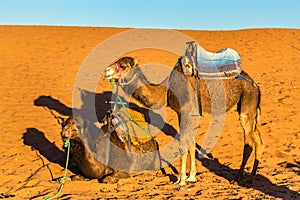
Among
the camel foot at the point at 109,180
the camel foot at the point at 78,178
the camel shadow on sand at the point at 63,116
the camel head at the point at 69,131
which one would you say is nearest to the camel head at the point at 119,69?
the camel shadow on sand at the point at 63,116

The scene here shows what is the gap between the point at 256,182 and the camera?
6535mm

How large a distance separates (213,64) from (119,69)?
156 cm

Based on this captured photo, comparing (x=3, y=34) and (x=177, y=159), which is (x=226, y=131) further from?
(x=3, y=34)

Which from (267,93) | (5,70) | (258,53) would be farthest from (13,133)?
(258,53)

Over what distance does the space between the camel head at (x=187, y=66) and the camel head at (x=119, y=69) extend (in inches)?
31.6

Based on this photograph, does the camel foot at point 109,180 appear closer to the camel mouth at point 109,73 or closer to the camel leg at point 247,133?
the camel mouth at point 109,73

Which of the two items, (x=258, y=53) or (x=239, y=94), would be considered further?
(x=258, y=53)

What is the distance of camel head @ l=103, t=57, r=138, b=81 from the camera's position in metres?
6.34

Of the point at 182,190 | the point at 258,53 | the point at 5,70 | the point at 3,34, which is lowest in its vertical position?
Answer: the point at 182,190

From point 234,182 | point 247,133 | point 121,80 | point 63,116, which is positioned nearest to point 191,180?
point 234,182

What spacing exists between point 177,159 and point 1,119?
513 centimetres

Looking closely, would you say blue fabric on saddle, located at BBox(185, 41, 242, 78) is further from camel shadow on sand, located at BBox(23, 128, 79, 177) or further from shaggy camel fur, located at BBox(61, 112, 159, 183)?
camel shadow on sand, located at BBox(23, 128, 79, 177)

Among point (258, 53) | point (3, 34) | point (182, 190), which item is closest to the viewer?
point (182, 190)

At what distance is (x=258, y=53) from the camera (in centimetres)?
2422
